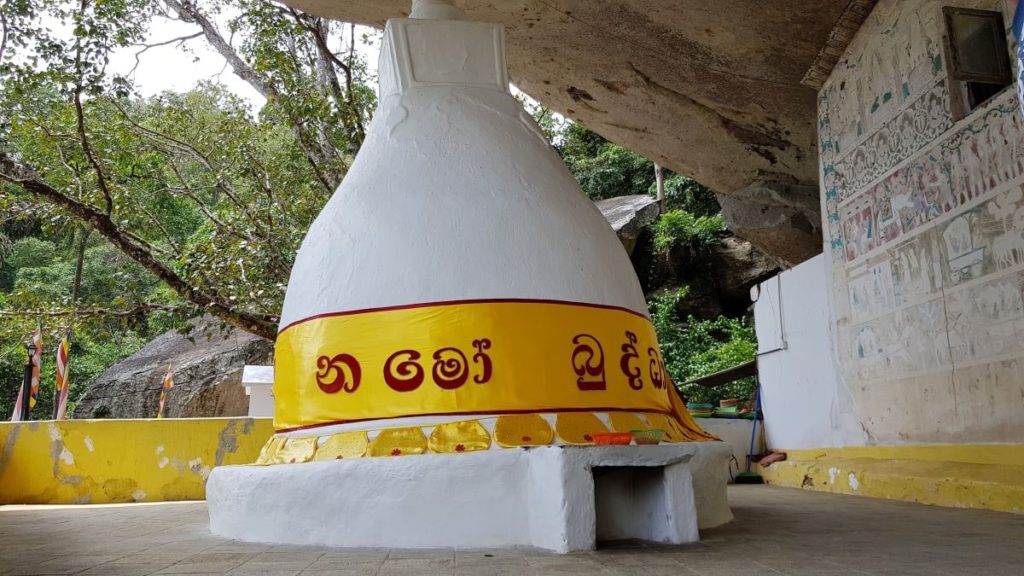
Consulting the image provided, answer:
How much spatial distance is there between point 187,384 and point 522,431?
14.0 m

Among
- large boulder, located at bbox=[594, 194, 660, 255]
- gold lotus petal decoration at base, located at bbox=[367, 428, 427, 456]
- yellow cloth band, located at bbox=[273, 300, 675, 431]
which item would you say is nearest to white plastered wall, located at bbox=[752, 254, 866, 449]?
yellow cloth band, located at bbox=[273, 300, 675, 431]

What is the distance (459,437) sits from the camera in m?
3.97

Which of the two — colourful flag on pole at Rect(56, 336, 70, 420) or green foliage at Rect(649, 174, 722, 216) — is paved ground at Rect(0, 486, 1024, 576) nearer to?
colourful flag on pole at Rect(56, 336, 70, 420)

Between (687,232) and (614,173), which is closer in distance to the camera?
(687,232)

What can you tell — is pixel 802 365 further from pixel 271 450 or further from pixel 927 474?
pixel 271 450

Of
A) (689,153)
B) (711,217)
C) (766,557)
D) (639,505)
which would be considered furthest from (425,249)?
(711,217)

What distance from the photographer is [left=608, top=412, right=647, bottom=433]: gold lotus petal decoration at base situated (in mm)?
4227

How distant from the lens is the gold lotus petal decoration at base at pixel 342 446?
4.05 m

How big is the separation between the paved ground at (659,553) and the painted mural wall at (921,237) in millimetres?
1126

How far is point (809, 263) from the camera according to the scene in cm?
814

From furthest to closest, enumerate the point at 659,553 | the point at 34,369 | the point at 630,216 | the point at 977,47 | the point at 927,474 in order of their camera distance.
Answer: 1. the point at 630,216
2. the point at 34,369
3. the point at 927,474
4. the point at 977,47
5. the point at 659,553

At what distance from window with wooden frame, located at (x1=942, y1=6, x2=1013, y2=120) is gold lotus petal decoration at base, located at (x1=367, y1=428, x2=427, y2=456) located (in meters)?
4.64

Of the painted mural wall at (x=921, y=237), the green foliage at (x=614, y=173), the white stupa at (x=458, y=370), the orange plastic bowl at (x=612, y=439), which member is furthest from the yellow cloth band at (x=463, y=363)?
the green foliage at (x=614, y=173)

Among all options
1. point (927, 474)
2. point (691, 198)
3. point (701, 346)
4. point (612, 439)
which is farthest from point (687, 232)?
point (612, 439)
